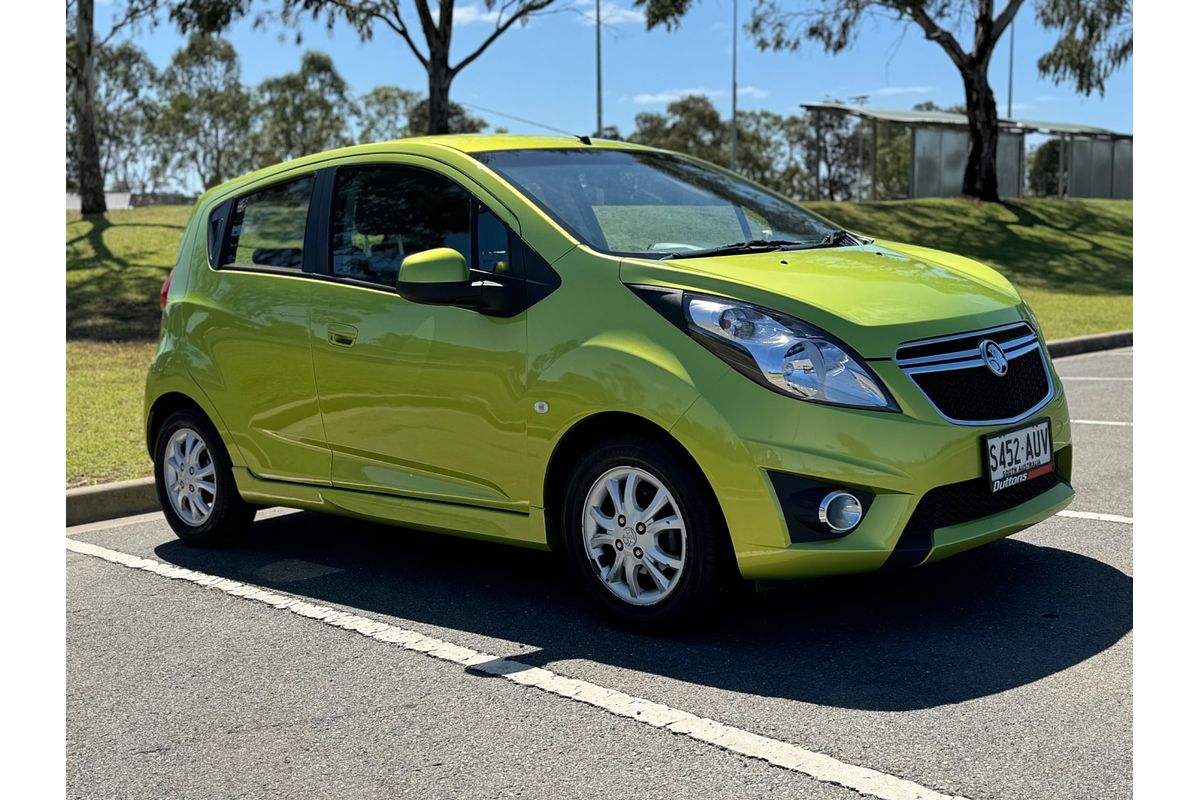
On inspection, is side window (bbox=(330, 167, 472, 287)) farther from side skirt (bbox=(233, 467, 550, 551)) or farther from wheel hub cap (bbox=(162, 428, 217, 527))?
wheel hub cap (bbox=(162, 428, 217, 527))

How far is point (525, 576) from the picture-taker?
5410 millimetres

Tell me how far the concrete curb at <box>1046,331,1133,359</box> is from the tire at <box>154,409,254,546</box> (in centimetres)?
943

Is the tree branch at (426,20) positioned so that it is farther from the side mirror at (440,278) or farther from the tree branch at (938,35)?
the side mirror at (440,278)

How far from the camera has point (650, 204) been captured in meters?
5.16

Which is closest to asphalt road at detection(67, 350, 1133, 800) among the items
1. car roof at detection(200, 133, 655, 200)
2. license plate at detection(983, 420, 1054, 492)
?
license plate at detection(983, 420, 1054, 492)

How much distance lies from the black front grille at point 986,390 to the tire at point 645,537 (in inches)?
31.7

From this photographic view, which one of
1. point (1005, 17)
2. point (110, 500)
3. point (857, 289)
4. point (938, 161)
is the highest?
point (1005, 17)

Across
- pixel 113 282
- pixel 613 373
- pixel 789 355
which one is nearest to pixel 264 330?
pixel 613 373

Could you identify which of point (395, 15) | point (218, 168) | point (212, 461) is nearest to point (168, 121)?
point (218, 168)

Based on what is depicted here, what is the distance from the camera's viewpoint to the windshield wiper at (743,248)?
4734mm

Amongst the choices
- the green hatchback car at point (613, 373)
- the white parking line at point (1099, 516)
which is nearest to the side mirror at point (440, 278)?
the green hatchback car at point (613, 373)

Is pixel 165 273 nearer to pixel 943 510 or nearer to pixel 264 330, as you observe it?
pixel 264 330

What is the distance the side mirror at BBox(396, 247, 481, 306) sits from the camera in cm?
475

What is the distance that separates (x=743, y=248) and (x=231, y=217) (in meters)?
2.65
